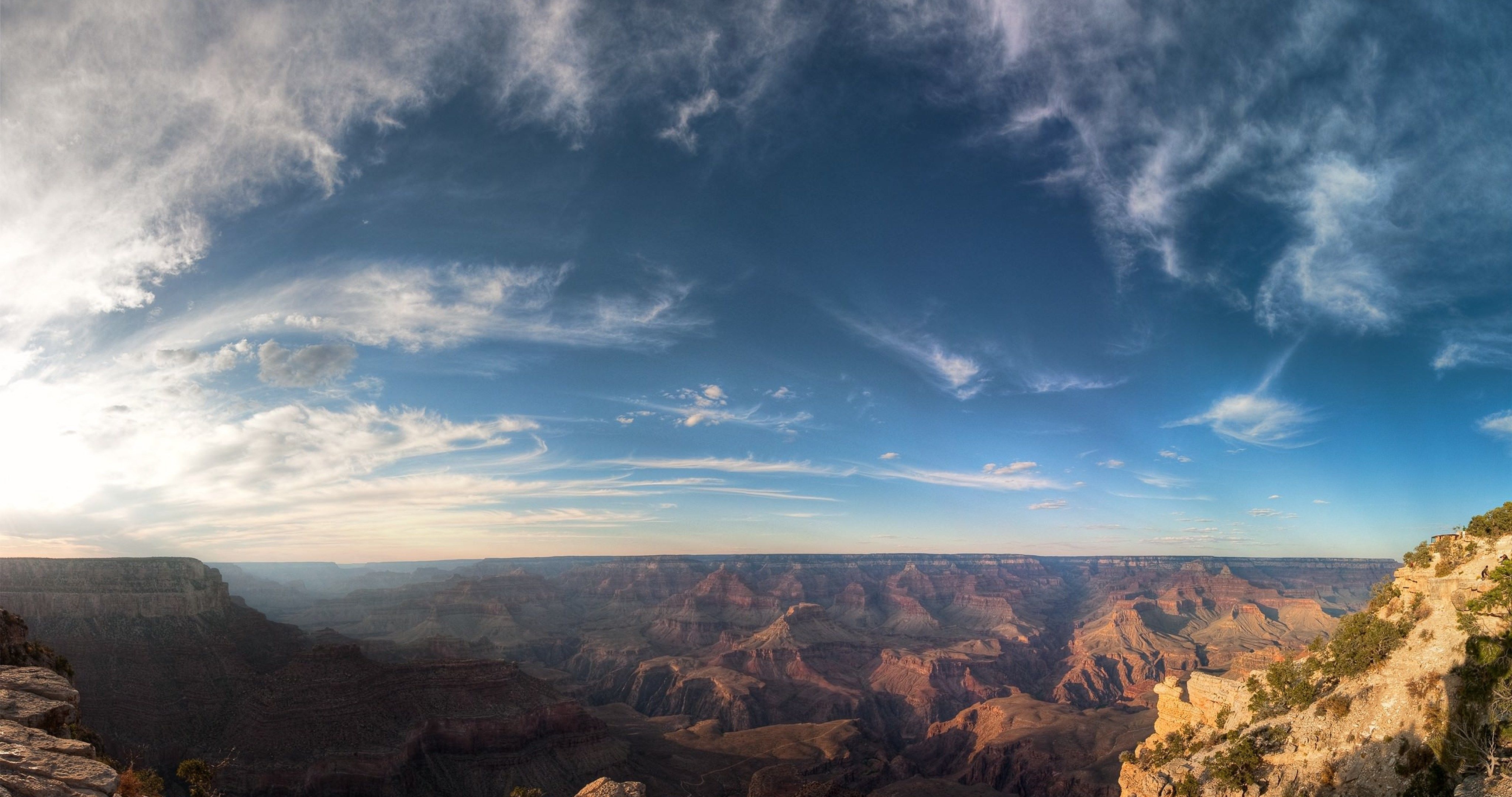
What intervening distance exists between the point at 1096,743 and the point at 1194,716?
7411 centimetres

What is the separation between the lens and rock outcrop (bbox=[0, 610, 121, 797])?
1364 centimetres

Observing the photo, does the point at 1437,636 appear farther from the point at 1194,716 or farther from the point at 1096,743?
the point at 1096,743

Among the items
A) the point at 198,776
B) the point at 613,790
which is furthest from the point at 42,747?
the point at 613,790

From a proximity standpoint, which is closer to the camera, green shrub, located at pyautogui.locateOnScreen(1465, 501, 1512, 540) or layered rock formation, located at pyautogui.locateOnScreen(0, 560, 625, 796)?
green shrub, located at pyautogui.locateOnScreen(1465, 501, 1512, 540)

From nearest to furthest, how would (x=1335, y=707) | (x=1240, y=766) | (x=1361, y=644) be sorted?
(x=1335, y=707), (x=1240, y=766), (x=1361, y=644)

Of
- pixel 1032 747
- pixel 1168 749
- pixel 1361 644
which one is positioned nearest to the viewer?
pixel 1361 644

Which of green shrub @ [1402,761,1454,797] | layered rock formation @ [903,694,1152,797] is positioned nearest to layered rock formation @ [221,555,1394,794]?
layered rock formation @ [903,694,1152,797]

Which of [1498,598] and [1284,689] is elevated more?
[1498,598]

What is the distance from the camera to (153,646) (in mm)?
89125

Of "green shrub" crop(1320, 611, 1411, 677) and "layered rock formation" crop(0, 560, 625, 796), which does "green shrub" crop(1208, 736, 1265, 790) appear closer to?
"green shrub" crop(1320, 611, 1411, 677)

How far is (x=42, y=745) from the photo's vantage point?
15617mm

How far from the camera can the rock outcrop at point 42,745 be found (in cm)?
1364

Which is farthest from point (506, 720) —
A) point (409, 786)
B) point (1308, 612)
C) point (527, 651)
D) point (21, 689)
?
point (1308, 612)

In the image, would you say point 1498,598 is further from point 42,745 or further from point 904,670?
point 904,670
